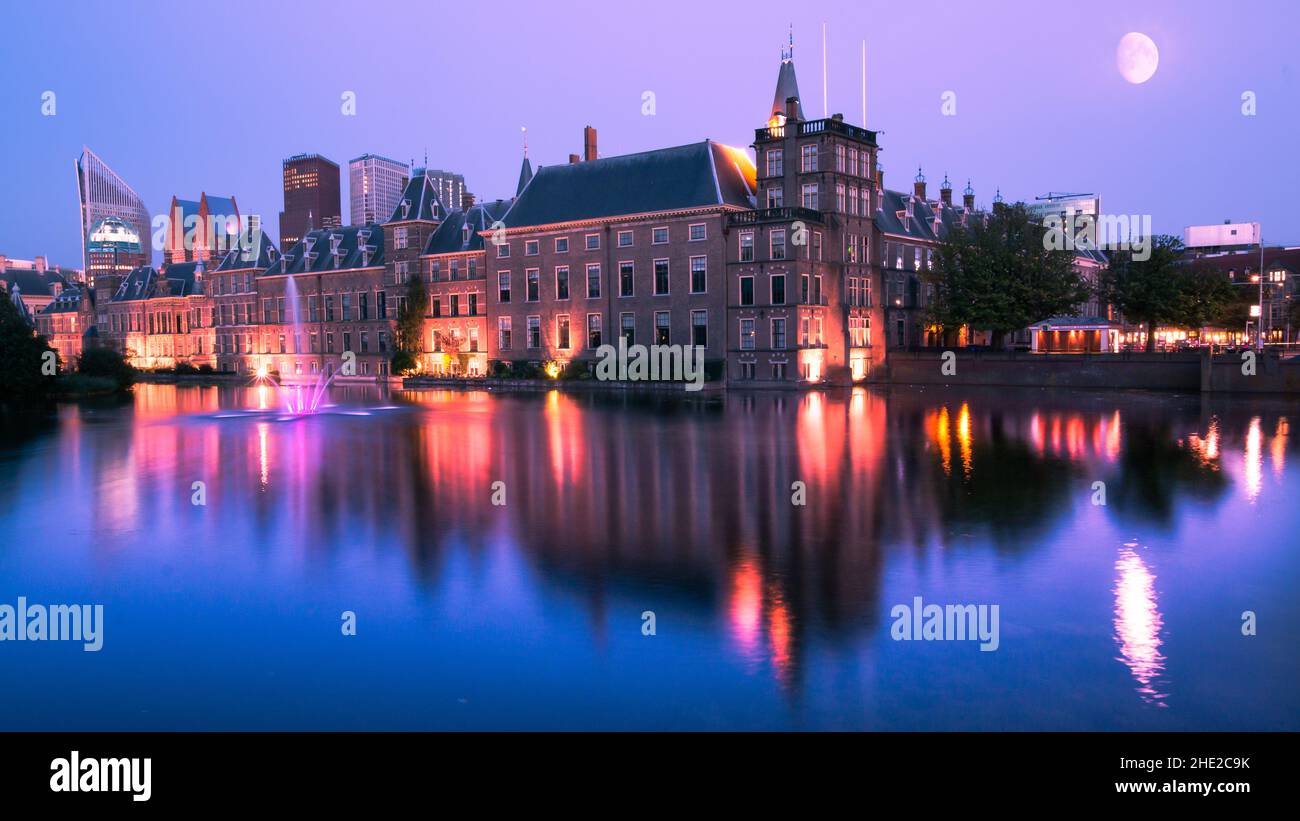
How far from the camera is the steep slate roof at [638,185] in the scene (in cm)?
6602

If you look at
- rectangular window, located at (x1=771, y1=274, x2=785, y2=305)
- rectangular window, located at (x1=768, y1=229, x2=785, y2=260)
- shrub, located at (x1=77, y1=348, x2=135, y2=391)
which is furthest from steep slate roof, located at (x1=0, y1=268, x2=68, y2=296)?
rectangular window, located at (x1=771, y1=274, x2=785, y2=305)

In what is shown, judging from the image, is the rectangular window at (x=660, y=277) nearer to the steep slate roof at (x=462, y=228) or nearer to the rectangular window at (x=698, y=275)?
the rectangular window at (x=698, y=275)

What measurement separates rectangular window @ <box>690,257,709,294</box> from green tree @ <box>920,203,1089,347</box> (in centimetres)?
1732

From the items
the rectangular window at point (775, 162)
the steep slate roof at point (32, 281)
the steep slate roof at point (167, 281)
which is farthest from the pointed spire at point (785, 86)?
the steep slate roof at point (32, 281)

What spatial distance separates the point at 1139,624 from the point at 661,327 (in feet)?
187

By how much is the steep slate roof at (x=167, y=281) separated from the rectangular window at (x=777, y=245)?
248 feet

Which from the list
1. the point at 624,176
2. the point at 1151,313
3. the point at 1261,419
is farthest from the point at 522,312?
the point at 1261,419

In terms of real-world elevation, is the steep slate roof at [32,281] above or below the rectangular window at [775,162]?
above

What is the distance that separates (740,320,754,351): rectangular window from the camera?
64312mm

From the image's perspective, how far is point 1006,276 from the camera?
6431 cm

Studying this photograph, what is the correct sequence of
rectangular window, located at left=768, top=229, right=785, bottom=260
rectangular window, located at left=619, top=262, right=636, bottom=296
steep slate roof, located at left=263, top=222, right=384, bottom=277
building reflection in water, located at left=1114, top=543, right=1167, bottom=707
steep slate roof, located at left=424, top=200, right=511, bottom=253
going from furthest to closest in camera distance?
steep slate roof, located at left=263, top=222, right=384, bottom=277, steep slate roof, located at left=424, top=200, right=511, bottom=253, rectangular window, located at left=619, top=262, right=636, bottom=296, rectangular window, located at left=768, top=229, right=785, bottom=260, building reflection in water, located at left=1114, top=543, right=1167, bottom=707
